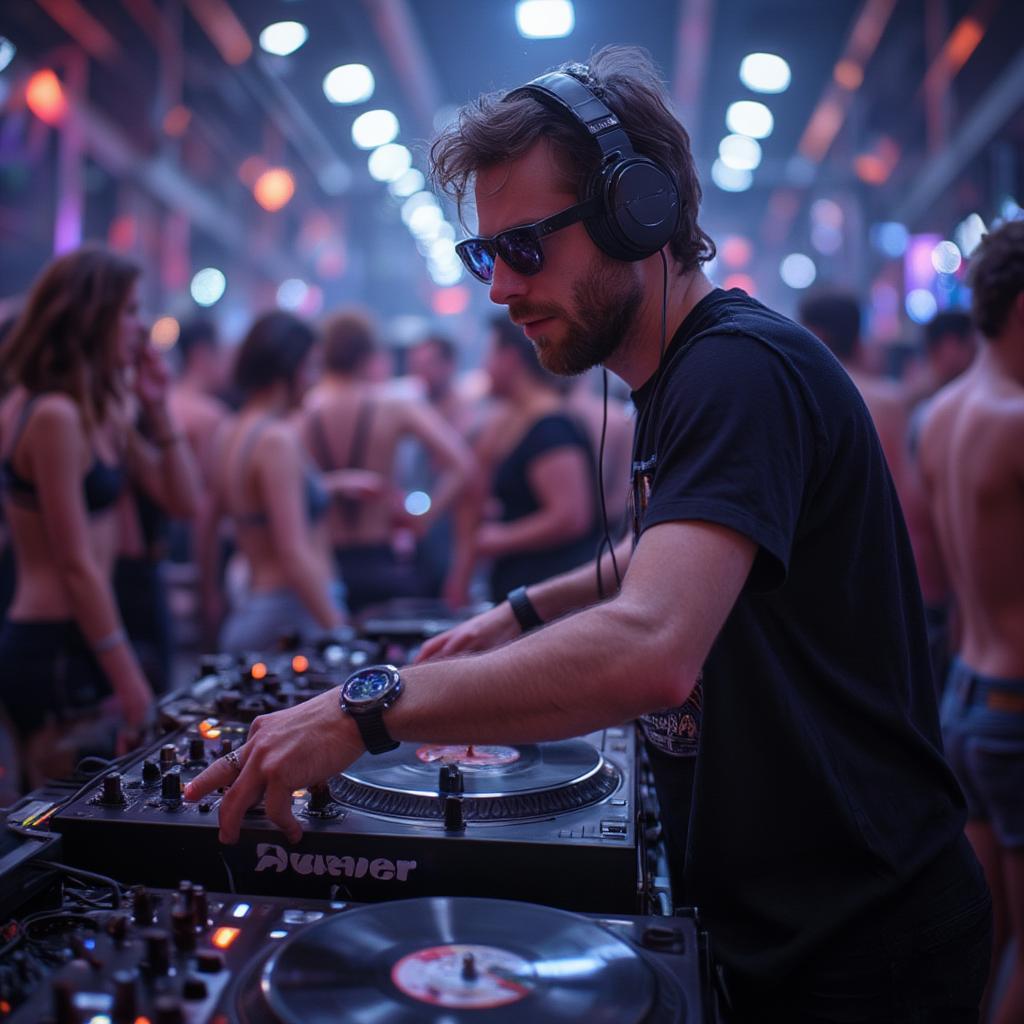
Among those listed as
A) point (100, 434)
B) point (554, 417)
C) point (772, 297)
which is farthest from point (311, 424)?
point (772, 297)

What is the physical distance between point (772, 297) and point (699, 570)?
1925cm

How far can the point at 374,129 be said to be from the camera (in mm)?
11125

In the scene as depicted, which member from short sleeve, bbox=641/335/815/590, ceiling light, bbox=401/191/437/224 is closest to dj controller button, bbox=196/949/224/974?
short sleeve, bbox=641/335/815/590

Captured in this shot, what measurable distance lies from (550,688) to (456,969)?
26cm

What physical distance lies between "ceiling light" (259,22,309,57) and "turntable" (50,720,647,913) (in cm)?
744

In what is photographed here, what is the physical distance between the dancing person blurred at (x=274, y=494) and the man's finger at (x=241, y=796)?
1907 mm

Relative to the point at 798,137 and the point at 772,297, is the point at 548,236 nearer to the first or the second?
the point at 798,137

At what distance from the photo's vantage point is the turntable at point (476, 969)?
77cm

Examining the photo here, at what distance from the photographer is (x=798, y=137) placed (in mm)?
12695

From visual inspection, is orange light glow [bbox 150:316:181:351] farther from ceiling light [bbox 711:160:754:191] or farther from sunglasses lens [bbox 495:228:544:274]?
ceiling light [bbox 711:160:754:191]

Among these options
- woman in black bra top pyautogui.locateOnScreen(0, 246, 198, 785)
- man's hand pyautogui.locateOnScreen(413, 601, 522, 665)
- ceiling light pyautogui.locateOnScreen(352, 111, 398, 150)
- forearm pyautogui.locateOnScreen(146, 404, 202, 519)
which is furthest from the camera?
ceiling light pyautogui.locateOnScreen(352, 111, 398, 150)

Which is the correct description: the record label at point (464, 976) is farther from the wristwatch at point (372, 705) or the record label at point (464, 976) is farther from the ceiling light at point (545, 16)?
the ceiling light at point (545, 16)

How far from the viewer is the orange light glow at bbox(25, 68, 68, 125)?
6598mm

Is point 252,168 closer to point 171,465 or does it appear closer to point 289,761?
point 171,465
